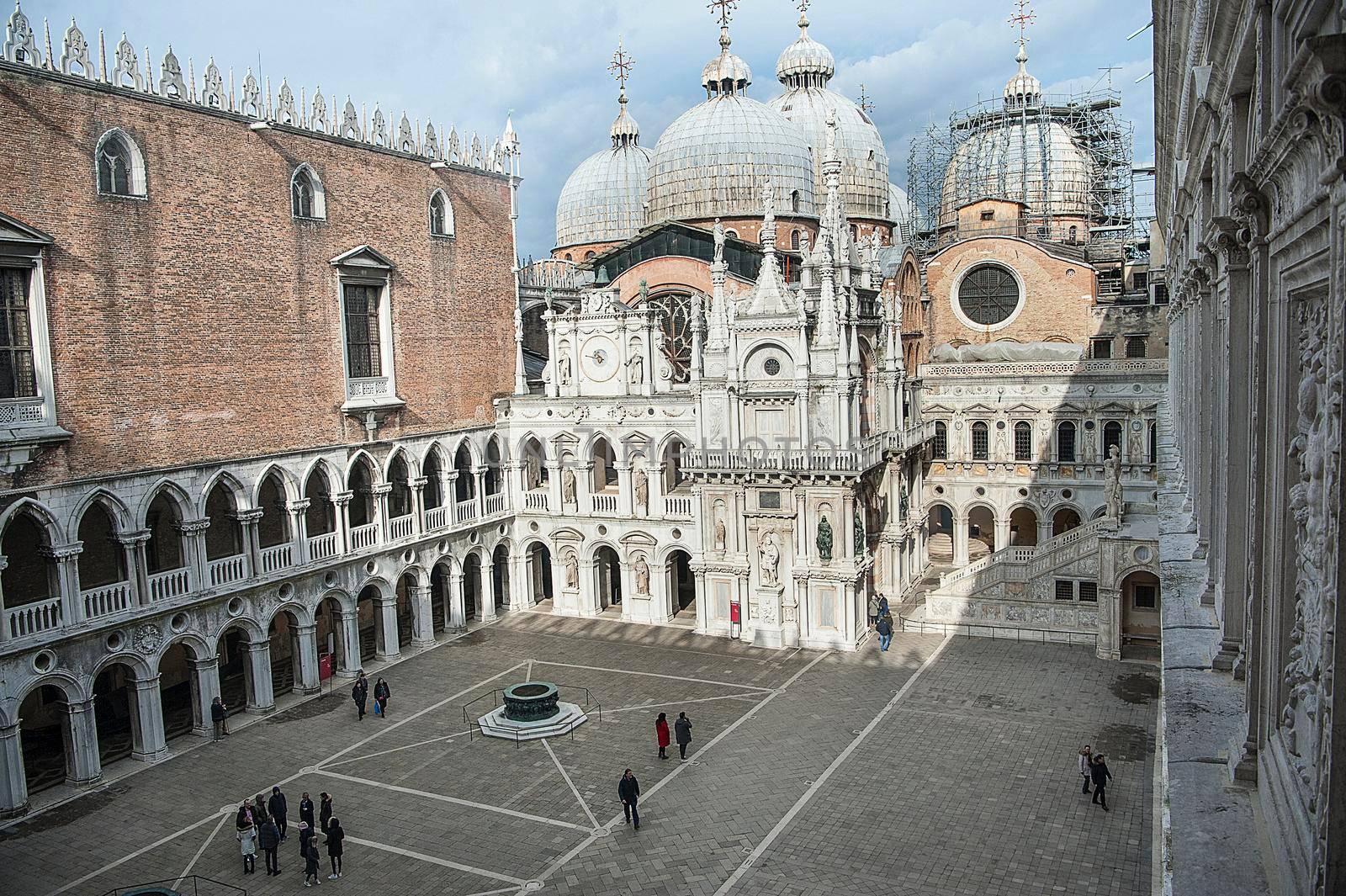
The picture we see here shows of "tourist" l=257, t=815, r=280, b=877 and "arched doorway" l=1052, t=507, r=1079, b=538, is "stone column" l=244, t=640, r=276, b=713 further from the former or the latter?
"arched doorway" l=1052, t=507, r=1079, b=538

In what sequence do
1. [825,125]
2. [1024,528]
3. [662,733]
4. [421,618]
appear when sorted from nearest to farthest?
[662,733] → [421,618] → [1024,528] → [825,125]

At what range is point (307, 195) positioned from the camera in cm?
3238

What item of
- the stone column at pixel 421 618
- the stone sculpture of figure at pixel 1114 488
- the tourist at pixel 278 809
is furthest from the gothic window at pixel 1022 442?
the tourist at pixel 278 809

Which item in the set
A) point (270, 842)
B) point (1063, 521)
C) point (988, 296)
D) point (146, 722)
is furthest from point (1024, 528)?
point (270, 842)

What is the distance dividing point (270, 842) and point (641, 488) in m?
21.7

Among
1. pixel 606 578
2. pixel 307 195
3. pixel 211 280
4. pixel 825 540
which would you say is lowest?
pixel 606 578

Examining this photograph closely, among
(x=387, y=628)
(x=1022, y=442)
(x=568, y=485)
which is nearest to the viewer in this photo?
(x=387, y=628)

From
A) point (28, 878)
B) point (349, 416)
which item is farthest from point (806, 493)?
point (28, 878)

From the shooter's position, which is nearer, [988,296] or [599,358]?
[599,358]

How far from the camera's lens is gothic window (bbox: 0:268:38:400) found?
945 inches

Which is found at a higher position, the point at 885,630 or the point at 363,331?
the point at 363,331

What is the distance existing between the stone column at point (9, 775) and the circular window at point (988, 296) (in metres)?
41.8

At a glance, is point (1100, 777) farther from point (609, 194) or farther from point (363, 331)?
point (609, 194)

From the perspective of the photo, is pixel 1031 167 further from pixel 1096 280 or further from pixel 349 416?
pixel 349 416
